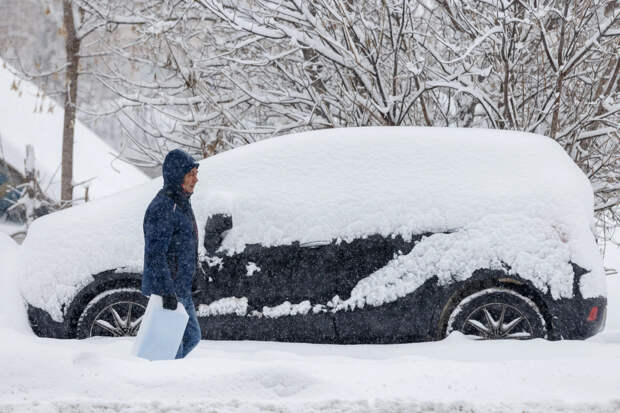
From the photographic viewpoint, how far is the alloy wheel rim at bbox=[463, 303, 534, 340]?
4508 millimetres

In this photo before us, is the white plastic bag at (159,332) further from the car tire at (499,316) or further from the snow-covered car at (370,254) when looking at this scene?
the car tire at (499,316)

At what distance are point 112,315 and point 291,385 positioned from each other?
6.73 ft

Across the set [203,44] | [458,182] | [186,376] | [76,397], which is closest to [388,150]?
[458,182]

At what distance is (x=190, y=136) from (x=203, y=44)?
4.51ft

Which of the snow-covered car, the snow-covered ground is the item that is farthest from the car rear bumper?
the snow-covered ground

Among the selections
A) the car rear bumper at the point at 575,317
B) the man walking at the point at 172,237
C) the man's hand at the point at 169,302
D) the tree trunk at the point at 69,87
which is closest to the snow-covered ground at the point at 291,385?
the man's hand at the point at 169,302

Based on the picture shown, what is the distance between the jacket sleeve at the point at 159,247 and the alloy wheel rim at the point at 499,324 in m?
2.10

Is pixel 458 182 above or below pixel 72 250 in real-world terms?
above

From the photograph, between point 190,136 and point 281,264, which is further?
point 190,136

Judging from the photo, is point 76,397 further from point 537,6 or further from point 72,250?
point 537,6

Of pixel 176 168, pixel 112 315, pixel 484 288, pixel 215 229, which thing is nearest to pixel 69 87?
pixel 112 315

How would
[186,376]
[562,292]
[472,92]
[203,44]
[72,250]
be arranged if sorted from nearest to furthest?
[186,376] → [562,292] → [72,250] → [472,92] → [203,44]

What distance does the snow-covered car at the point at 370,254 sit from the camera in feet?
14.7

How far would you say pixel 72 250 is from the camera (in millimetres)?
4789
